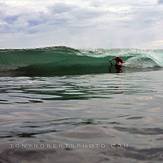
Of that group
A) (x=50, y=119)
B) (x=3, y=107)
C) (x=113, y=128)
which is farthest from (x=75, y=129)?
(x=3, y=107)

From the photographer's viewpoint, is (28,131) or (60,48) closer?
(28,131)

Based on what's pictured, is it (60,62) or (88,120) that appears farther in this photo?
(60,62)

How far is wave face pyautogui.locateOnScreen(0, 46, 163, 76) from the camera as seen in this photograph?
26.8 meters

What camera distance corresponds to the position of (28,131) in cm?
312

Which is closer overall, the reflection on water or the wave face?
the reflection on water

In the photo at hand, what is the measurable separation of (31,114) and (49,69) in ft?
75.8

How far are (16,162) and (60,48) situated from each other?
28.3 m

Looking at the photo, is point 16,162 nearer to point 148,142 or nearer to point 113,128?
point 148,142

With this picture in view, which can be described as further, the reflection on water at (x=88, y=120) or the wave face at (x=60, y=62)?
the wave face at (x=60, y=62)

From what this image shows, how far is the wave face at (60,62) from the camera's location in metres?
26.8

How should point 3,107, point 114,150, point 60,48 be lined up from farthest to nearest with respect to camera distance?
1. point 60,48
2. point 3,107
3. point 114,150

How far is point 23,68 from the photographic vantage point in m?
26.7

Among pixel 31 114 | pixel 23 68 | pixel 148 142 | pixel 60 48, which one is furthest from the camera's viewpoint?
pixel 60 48

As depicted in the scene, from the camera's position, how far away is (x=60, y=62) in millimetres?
28031
